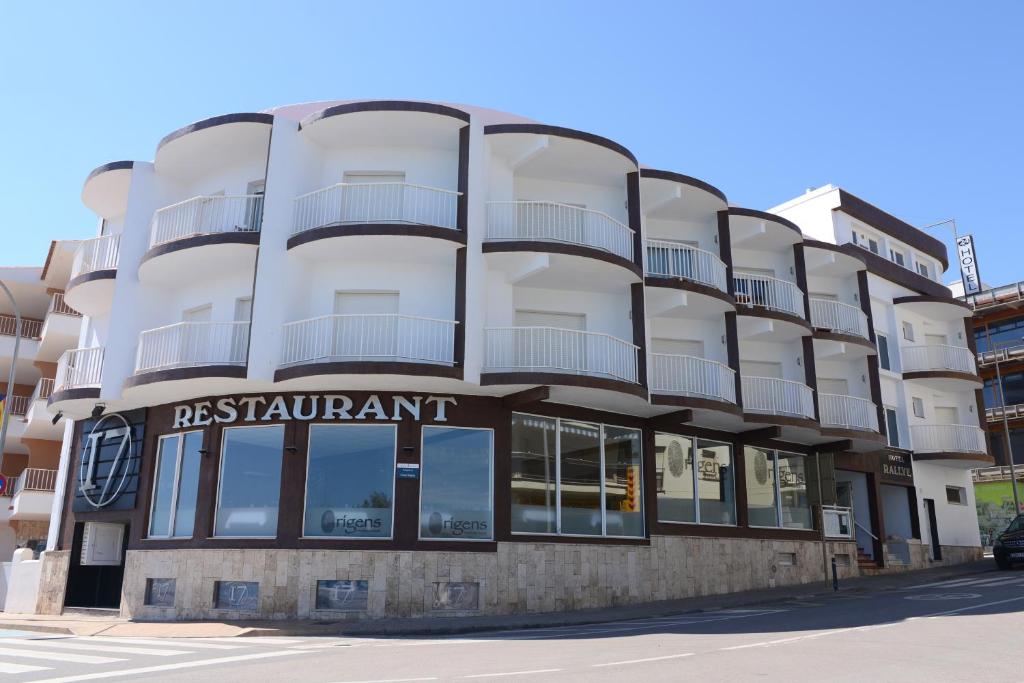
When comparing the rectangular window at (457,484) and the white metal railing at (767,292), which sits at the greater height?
the white metal railing at (767,292)

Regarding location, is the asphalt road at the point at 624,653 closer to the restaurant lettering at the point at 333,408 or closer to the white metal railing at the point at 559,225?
the restaurant lettering at the point at 333,408

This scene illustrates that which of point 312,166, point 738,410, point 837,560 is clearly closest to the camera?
point 312,166

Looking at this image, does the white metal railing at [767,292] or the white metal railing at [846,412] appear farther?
the white metal railing at [846,412]

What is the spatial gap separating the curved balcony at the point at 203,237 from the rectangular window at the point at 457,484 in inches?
244

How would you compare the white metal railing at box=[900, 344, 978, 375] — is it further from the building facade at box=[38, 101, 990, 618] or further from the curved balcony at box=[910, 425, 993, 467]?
the building facade at box=[38, 101, 990, 618]

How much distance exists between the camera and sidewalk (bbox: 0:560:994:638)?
1540 cm

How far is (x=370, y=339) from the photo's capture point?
59.7 feet

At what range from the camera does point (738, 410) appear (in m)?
22.1

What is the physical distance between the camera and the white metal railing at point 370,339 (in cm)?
1806

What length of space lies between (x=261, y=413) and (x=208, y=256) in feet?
13.3

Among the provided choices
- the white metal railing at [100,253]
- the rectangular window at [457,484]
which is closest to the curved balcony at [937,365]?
the rectangular window at [457,484]

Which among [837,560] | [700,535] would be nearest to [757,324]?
[700,535]

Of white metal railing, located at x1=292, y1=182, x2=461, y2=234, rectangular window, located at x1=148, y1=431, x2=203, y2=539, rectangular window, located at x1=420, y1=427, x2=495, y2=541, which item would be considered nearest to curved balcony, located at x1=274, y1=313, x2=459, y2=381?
rectangular window, located at x1=420, y1=427, x2=495, y2=541

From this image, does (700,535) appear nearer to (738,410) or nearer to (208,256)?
(738,410)
